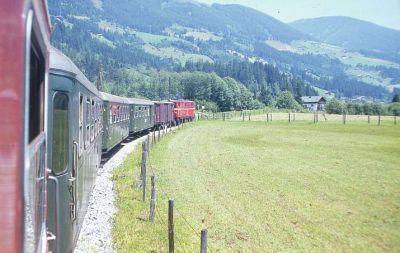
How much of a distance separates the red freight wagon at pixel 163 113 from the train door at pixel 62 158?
38.4m

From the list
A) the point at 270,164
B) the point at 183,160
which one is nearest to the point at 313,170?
the point at 270,164

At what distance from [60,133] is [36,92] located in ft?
8.82

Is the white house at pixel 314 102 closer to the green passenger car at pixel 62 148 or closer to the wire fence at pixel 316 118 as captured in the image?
the wire fence at pixel 316 118

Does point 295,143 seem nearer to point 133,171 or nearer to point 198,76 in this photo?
point 133,171

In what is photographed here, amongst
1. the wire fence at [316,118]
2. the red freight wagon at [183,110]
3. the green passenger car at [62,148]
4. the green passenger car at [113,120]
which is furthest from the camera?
the wire fence at [316,118]

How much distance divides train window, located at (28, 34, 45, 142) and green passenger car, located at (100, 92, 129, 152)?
16759 mm

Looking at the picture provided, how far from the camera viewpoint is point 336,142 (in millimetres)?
36562

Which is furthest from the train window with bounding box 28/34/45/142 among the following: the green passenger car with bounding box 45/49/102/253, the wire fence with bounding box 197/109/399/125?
the wire fence with bounding box 197/109/399/125

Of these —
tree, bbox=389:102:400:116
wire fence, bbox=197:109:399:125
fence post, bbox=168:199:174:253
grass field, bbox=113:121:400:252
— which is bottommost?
grass field, bbox=113:121:400:252

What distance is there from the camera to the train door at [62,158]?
5590 millimetres

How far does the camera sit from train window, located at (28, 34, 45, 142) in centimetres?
306

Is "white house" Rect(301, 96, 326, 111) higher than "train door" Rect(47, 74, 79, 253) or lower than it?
higher

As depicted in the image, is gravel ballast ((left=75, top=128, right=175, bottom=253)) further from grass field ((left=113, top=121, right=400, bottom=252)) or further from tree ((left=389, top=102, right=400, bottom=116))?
tree ((left=389, top=102, right=400, bottom=116))

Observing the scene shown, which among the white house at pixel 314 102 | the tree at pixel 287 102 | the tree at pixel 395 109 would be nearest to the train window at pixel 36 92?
the tree at pixel 395 109
